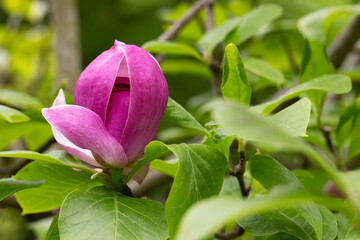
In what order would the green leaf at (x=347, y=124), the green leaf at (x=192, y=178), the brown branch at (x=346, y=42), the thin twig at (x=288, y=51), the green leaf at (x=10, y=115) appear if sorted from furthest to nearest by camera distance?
the thin twig at (x=288, y=51) < the brown branch at (x=346, y=42) < the green leaf at (x=347, y=124) < the green leaf at (x=10, y=115) < the green leaf at (x=192, y=178)

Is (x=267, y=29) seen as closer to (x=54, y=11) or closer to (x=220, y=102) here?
(x=54, y=11)

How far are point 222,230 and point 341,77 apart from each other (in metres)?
0.24

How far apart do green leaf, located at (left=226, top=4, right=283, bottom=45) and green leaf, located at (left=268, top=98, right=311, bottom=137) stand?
30 cm

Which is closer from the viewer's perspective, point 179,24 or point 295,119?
point 295,119

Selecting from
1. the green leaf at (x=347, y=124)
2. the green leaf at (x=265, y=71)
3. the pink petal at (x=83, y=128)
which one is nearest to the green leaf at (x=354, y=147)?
the green leaf at (x=347, y=124)

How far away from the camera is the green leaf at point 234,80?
0.44 metres

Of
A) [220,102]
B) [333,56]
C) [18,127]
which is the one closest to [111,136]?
[220,102]

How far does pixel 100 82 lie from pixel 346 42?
2.04 ft

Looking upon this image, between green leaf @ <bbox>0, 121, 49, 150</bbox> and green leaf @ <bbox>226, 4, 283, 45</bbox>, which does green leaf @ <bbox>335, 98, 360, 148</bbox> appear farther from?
green leaf @ <bbox>0, 121, 49, 150</bbox>

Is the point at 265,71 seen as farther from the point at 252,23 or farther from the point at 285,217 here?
the point at 285,217

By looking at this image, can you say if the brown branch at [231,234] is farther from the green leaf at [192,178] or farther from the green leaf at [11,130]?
the green leaf at [11,130]

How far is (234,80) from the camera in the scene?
0.45 metres

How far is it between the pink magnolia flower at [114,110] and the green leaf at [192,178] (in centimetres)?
6

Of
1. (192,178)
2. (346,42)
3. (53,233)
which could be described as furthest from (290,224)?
(346,42)
